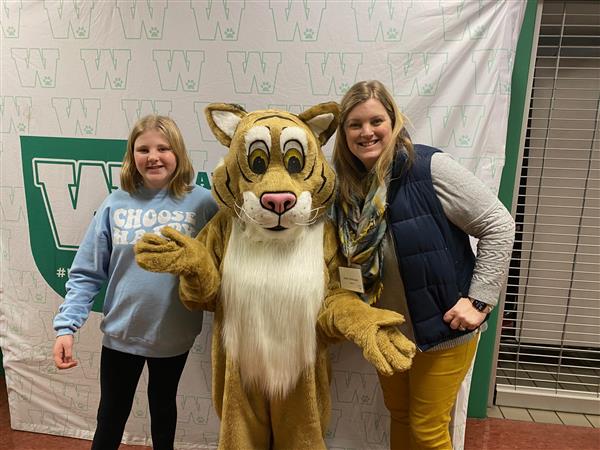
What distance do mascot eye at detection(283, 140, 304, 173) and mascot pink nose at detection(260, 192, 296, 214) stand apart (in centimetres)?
9

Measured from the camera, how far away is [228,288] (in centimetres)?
121

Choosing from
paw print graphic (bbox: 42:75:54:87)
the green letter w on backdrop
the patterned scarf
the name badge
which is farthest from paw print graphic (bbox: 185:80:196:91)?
the name badge

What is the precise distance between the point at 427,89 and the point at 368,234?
0.65 m

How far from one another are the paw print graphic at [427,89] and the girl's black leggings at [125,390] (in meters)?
1.17

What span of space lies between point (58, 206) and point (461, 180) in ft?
4.93

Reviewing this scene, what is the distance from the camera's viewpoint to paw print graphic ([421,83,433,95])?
1.50 meters

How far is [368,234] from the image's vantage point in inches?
45.3

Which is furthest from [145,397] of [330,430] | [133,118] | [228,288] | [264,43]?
[264,43]

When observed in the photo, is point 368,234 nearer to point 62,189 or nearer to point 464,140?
point 464,140

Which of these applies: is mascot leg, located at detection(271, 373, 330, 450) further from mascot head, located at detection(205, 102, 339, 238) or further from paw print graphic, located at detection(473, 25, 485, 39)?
paw print graphic, located at detection(473, 25, 485, 39)

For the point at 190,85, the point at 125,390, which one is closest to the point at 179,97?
the point at 190,85

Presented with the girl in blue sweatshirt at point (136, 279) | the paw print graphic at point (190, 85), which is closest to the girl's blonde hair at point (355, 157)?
the girl in blue sweatshirt at point (136, 279)

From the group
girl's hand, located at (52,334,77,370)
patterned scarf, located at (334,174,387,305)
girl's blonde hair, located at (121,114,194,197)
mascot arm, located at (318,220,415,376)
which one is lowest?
girl's hand, located at (52,334,77,370)

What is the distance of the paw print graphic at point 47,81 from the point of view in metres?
1.69
